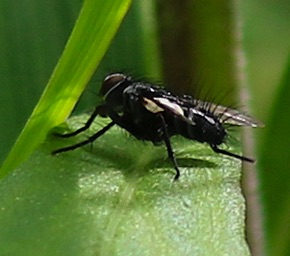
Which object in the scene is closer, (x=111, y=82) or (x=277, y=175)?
(x=111, y=82)

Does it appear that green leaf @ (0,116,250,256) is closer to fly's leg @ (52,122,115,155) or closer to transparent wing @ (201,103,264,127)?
fly's leg @ (52,122,115,155)

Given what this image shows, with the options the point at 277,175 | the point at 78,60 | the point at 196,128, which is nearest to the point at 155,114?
the point at 196,128

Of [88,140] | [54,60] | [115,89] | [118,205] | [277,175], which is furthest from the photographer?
[277,175]

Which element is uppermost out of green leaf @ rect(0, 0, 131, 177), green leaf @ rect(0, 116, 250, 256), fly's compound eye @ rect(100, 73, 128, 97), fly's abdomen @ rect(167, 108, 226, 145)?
green leaf @ rect(0, 0, 131, 177)

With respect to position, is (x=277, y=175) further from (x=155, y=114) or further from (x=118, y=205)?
(x=118, y=205)

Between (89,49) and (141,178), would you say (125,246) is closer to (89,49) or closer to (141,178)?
(141,178)

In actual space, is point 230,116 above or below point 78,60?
below

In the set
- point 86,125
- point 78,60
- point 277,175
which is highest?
point 78,60

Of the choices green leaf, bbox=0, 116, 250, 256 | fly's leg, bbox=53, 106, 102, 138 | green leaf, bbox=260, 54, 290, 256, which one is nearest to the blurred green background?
green leaf, bbox=260, 54, 290, 256
